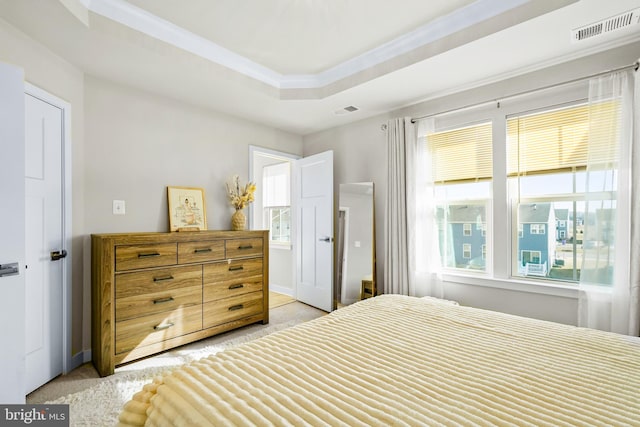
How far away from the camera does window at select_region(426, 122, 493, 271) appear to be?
2.92 m

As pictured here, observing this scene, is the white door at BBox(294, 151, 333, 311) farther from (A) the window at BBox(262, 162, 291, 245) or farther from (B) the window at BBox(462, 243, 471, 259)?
(B) the window at BBox(462, 243, 471, 259)

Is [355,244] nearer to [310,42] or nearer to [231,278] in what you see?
[231,278]

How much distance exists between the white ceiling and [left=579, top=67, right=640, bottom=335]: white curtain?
0.43m

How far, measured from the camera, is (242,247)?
3.20 metres

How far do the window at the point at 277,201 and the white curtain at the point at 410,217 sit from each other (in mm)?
2063

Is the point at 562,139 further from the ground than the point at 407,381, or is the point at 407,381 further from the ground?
the point at 562,139

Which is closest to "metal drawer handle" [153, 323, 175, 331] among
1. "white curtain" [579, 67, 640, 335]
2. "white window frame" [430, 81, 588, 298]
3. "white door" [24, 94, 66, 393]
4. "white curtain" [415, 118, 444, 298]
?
"white door" [24, 94, 66, 393]

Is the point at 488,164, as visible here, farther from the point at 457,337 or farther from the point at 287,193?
the point at 287,193

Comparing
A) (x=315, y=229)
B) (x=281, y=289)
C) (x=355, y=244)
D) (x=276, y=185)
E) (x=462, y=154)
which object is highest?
(x=462, y=154)

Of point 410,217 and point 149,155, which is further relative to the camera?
point 410,217

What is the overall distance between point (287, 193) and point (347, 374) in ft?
13.7

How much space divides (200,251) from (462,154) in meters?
2.75

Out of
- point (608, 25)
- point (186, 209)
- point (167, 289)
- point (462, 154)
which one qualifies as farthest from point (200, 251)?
point (608, 25)

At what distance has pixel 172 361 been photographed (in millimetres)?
2523
